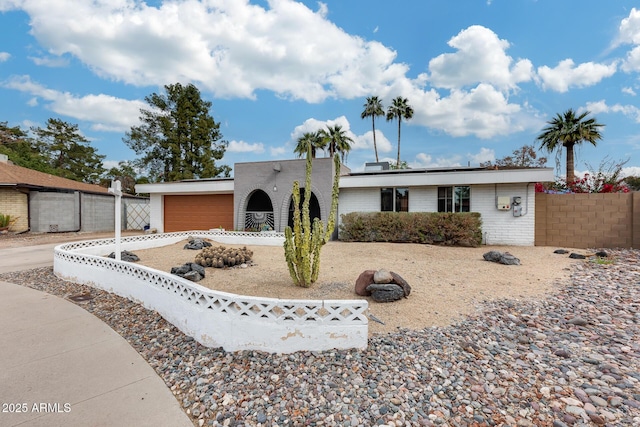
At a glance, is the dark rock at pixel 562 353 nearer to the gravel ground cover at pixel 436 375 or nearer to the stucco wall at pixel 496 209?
the gravel ground cover at pixel 436 375

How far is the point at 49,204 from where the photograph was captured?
16969mm

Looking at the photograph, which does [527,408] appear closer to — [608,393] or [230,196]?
[608,393]

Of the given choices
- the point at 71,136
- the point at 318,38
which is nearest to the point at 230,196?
the point at 318,38

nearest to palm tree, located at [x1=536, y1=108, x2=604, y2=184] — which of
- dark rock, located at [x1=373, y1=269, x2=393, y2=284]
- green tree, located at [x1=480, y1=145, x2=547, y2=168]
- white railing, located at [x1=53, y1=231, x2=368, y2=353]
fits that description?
green tree, located at [x1=480, y1=145, x2=547, y2=168]

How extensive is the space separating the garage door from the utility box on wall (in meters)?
12.6

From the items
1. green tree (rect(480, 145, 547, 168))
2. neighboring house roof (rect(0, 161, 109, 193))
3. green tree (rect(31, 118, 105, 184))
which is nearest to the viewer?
neighboring house roof (rect(0, 161, 109, 193))

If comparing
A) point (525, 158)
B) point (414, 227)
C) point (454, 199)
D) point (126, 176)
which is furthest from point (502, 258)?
point (126, 176)

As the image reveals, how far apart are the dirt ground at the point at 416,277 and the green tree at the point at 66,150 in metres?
29.6

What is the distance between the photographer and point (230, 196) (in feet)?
52.8

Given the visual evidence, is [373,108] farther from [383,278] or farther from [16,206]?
[383,278]

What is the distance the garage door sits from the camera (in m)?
16.1

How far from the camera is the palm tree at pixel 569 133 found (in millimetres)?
18266

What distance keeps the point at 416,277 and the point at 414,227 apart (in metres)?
5.52

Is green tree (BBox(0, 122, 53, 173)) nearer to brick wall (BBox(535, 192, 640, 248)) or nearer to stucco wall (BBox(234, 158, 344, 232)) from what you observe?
stucco wall (BBox(234, 158, 344, 232))
